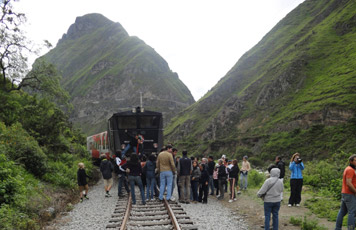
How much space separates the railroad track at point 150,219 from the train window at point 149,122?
694 centimetres

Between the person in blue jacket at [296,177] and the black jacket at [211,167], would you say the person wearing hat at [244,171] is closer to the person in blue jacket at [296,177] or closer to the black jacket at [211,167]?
the black jacket at [211,167]

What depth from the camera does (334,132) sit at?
44.1 m

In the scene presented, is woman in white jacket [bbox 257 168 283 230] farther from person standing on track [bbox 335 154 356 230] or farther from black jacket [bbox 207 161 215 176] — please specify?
black jacket [bbox 207 161 215 176]

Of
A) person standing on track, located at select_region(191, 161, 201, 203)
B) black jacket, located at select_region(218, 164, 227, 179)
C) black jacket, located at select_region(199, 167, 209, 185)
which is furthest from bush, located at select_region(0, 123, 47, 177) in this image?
black jacket, located at select_region(218, 164, 227, 179)

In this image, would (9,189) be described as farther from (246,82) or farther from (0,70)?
(246,82)

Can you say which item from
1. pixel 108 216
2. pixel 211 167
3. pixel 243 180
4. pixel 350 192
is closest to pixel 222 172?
pixel 211 167

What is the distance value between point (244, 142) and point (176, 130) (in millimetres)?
34699

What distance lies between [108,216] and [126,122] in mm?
7705

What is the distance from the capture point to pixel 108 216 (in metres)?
8.86

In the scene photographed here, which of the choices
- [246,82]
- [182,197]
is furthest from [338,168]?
[246,82]

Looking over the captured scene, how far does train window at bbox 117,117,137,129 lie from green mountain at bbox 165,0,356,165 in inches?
1295

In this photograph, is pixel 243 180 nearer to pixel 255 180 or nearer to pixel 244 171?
pixel 244 171

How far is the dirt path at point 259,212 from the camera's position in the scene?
26.3ft

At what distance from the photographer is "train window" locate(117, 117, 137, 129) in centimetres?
1597
